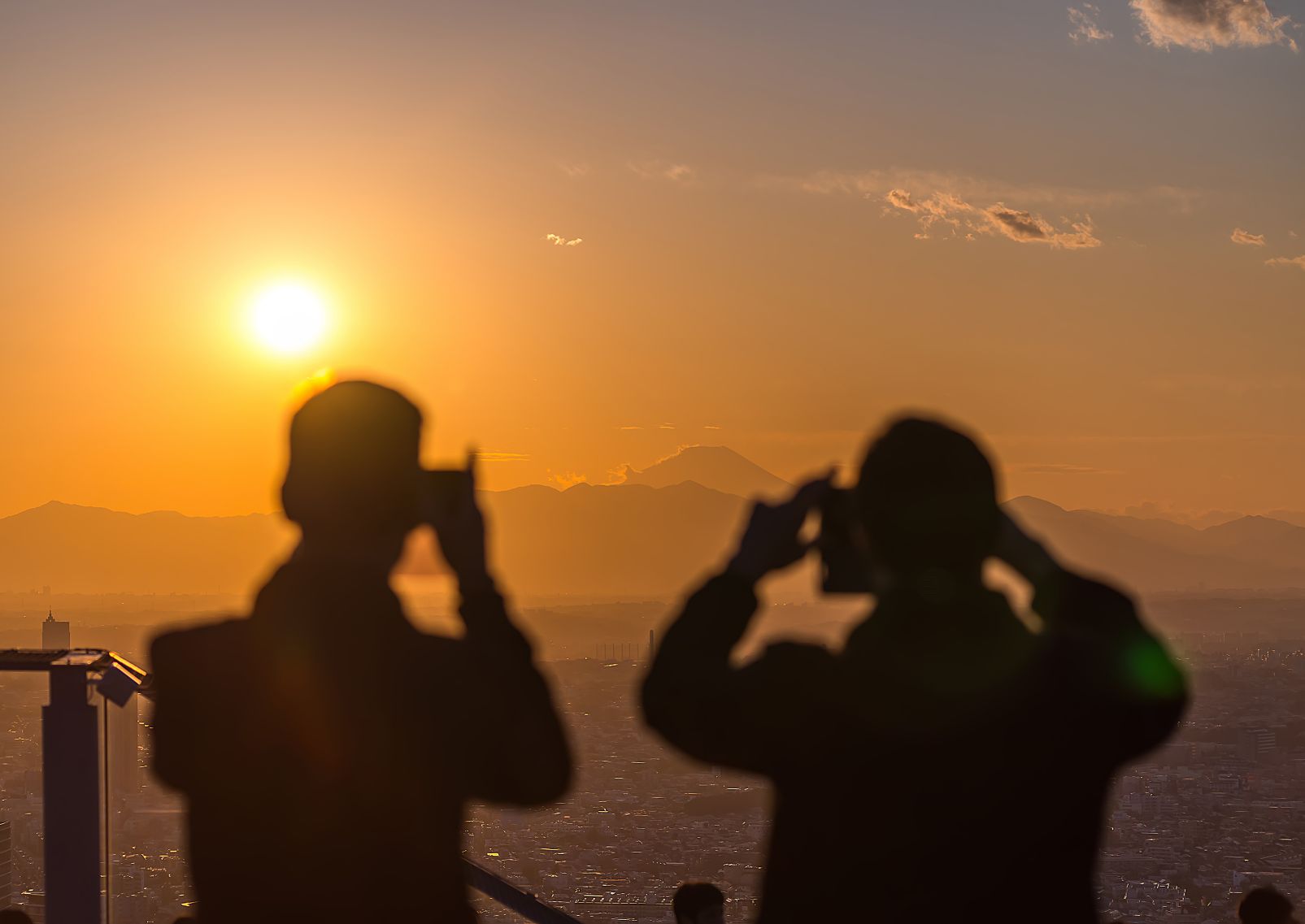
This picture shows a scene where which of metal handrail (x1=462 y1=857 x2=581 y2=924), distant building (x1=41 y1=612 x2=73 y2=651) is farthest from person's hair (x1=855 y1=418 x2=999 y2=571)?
distant building (x1=41 y1=612 x2=73 y2=651)

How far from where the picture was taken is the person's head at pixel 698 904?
5152 mm

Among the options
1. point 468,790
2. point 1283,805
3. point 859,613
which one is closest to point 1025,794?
point 859,613

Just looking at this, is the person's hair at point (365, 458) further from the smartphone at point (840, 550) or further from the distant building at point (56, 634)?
the distant building at point (56, 634)

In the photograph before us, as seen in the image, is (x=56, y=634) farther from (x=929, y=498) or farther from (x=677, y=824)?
(x=929, y=498)

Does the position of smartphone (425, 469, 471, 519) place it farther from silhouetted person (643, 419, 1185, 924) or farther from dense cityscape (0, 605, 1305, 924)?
dense cityscape (0, 605, 1305, 924)

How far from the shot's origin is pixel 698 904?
203 inches

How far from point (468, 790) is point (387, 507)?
0.53 meters

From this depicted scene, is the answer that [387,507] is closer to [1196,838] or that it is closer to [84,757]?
[84,757]

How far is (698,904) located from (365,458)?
10.4 feet

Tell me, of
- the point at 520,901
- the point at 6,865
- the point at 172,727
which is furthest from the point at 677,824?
the point at 172,727

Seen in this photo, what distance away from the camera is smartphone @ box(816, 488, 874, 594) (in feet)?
7.82

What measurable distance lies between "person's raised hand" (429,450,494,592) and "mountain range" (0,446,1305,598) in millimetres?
65440

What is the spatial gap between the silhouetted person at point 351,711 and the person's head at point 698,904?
110 inches

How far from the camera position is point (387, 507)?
99.7 inches
